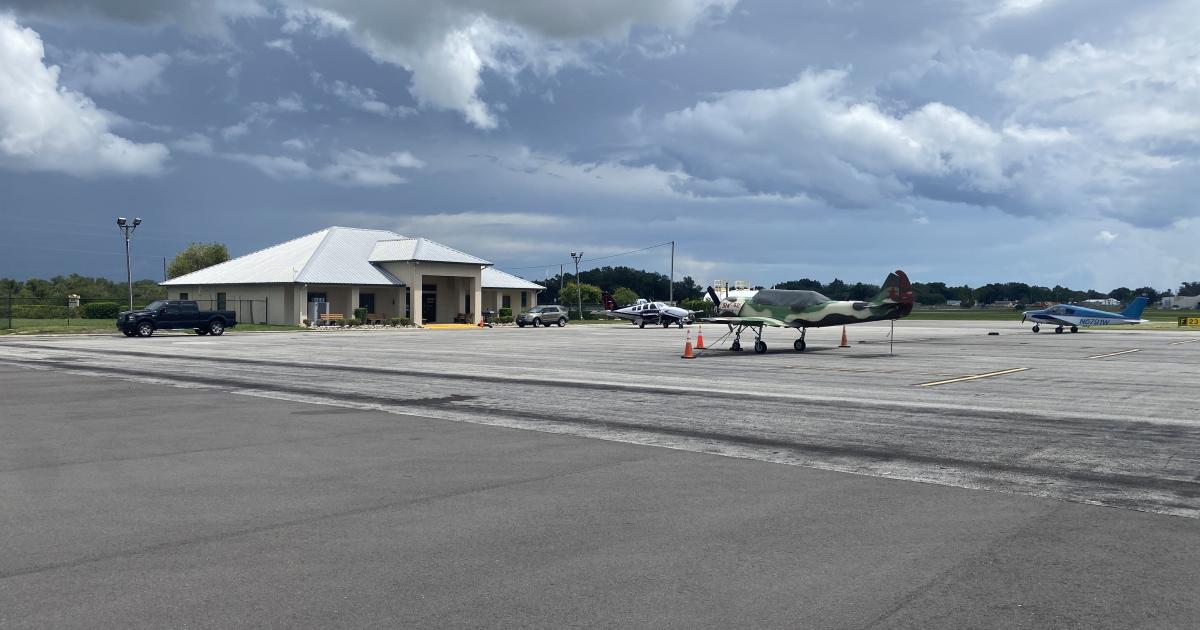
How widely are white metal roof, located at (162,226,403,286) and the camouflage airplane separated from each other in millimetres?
41156

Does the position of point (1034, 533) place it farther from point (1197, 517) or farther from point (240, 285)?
point (240, 285)

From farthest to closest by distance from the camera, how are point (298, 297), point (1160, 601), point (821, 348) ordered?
1. point (298, 297)
2. point (821, 348)
3. point (1160, 601)

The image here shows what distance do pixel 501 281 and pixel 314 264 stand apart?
18.6 meters

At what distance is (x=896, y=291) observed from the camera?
92.6 feet

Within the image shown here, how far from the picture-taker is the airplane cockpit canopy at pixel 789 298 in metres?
29.7

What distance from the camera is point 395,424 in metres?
12.0

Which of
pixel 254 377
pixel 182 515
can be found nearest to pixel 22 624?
pixel 182 515

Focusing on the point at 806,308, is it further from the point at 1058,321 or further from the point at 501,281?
the point at 501,281

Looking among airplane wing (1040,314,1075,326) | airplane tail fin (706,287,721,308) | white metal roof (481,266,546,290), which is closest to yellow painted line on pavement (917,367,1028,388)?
airplane tail fin (706,287,721,308)

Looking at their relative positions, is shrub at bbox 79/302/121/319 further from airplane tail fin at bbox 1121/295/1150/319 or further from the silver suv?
airplane tail fin at bbox 1121/295/1150/319

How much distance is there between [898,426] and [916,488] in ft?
14.1

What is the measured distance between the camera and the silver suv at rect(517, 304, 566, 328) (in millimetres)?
64750

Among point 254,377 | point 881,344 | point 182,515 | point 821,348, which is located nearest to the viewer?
point 182,515

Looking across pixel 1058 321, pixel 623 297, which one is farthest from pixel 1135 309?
pixel 623 297
